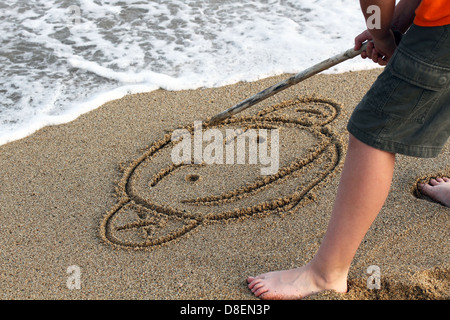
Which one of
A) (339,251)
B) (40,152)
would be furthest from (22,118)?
(339,251)

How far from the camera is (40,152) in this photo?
3145mm

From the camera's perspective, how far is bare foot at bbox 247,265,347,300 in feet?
6.61

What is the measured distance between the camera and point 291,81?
2680mm

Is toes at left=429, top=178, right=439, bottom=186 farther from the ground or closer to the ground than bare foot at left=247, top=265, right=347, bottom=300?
farther from the ground

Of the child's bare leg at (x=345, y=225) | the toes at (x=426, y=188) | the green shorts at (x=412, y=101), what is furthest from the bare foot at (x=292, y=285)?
the toes at (x=426, y=188)

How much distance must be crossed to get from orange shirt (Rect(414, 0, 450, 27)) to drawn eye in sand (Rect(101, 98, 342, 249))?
4.12 feet

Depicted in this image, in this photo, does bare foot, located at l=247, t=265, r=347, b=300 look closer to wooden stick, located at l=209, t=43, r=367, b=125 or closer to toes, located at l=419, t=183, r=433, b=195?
toes, located at l=419, t=183, r=433, b=195

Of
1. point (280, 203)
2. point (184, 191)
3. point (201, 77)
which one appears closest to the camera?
point (280, 203)

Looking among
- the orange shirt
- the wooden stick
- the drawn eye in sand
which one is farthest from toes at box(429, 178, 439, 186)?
the orange shirt

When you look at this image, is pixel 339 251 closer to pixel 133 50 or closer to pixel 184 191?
pixel 184 191

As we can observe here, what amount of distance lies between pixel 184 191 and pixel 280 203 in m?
0.55

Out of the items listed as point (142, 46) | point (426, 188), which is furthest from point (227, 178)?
point (142, 46)
